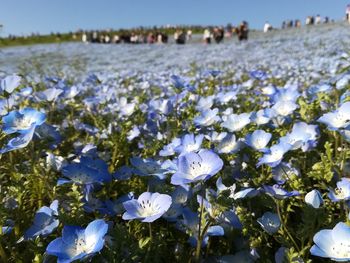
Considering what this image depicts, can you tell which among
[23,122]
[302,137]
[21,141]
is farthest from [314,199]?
[23,122]

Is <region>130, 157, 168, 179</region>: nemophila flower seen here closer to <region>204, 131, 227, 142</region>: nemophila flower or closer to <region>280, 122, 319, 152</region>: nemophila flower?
<region>204, 131, 227, 142</region>: nemophila flower

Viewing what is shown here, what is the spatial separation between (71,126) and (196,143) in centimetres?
142

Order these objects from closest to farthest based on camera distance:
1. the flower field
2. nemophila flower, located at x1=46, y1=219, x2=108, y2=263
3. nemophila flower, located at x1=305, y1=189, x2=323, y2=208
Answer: nemophila flower, located at x1=46, y1=219, x2=108, y2=263, the flower field, nemophila flower, located at x1=305, y1=189, x2=323, y2=208

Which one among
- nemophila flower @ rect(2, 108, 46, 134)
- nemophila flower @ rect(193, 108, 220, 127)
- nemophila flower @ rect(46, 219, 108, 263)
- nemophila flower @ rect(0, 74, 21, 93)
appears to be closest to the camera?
nemophila flower @ rect(46, 219, 108, 263)

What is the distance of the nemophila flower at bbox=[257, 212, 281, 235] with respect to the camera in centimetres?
132

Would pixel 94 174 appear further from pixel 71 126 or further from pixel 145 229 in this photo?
pixel 71 126

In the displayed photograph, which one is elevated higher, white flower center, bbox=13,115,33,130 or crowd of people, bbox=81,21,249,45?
white flower center, bbox=13,115,33,130

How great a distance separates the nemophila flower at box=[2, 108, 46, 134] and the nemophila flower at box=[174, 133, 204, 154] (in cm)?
57

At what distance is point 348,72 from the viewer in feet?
9.50

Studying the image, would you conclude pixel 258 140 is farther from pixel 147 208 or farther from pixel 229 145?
pixel 147 208

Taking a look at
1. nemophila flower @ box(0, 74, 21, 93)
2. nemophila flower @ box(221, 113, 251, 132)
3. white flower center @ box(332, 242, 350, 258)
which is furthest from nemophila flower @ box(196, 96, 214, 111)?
white flower center @ box(332, 242, 350, 258)

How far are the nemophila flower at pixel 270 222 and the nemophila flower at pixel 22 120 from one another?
0.91 metres

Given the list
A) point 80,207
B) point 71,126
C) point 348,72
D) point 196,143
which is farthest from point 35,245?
point 348,72

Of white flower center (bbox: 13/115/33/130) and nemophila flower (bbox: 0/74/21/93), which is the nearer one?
white flower center (bbox: 13/115/33/130)
